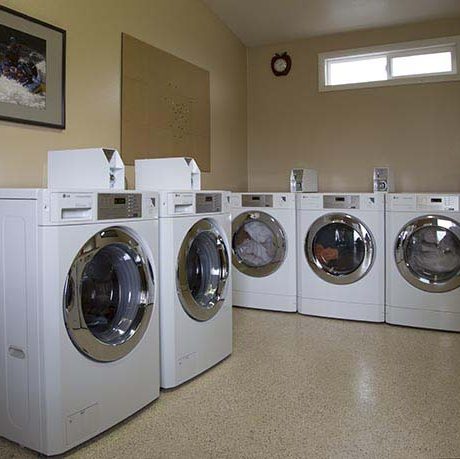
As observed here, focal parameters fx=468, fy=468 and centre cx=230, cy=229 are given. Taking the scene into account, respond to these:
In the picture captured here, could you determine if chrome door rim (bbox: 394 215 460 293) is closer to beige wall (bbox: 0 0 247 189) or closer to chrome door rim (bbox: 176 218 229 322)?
chrome door rim (bbox: 176 218 229 322)

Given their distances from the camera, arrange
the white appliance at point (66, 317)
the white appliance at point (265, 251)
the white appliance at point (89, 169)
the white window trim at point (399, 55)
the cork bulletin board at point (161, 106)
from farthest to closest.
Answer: the white window trim at point (399, 55), the white appliance at point (265, 251), the cork bulletin board at point (161, 106), the white appliance at point (89, 169), the white appliance at point (66, 317)

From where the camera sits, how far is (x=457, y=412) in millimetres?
2225

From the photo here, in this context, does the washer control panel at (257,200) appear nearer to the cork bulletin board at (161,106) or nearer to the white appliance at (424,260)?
the cork bulletin board at (161,106)

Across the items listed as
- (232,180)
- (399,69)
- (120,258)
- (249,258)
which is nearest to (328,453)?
(120,258)

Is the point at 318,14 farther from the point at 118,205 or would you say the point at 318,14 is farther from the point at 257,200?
the point at 118,205

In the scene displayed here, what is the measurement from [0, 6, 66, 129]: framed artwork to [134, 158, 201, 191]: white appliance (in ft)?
1.78

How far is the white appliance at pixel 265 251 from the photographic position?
157 inches

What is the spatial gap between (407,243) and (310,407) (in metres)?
1.76

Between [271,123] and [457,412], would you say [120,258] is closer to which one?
[457,412]

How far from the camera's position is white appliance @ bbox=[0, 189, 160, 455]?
1.79 meters

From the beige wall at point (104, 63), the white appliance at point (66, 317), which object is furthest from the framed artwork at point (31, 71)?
the white appliance at point (66, 317)

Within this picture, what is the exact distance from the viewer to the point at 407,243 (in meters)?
3.55

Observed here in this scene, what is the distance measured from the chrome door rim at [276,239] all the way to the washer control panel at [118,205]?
6.53 ft

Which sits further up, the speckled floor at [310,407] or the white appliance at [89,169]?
the white appliance at [89,169]
